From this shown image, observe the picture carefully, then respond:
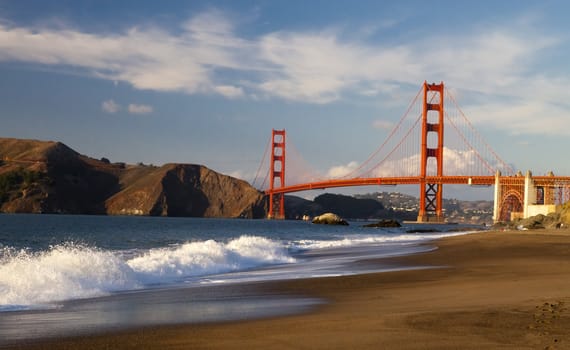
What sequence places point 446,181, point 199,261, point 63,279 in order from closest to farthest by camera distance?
point 63,279
point 199,261
point 446,181

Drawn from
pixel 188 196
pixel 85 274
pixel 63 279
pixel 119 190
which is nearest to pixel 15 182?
pixel 119 190

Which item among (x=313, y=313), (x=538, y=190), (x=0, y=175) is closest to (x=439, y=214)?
(x=538, y=190)

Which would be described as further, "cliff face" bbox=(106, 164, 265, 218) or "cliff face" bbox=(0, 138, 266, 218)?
"cliff face" bbox=(106, 164, 265, 218)

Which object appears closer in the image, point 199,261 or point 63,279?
point 63,279

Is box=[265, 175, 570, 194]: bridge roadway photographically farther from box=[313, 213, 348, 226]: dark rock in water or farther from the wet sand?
the wet sand

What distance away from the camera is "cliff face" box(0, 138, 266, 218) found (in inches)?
5344

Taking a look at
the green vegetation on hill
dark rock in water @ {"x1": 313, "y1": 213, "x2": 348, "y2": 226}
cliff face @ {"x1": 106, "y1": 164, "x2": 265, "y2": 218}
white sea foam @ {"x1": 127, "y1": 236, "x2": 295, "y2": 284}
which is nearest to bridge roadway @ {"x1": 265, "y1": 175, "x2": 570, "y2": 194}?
dark rock in water @ {"x1": 313, "y1": 213, "x2": 348, "y2": 226}

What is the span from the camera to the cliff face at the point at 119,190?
13575 centimetres

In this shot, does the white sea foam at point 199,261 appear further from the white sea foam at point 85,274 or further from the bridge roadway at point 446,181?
the bridge roadway at point 446,181

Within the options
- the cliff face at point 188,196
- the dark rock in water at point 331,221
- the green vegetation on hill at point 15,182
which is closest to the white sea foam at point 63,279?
the dark rock in water at point 331,221

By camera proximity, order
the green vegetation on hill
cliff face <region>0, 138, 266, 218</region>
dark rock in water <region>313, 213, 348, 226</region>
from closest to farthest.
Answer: dark rock in water <region>313, 213, 348, 226</region> → the green vegetation on hill → cliff face <region>0, 138, 266, 218</region>

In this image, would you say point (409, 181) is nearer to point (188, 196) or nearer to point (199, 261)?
point (199, 261)

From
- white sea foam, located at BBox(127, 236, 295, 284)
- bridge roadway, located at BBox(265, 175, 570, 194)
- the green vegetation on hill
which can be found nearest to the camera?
white sea foam, located at BBox(127, 236, 295, 284)

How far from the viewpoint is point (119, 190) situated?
15062cm
